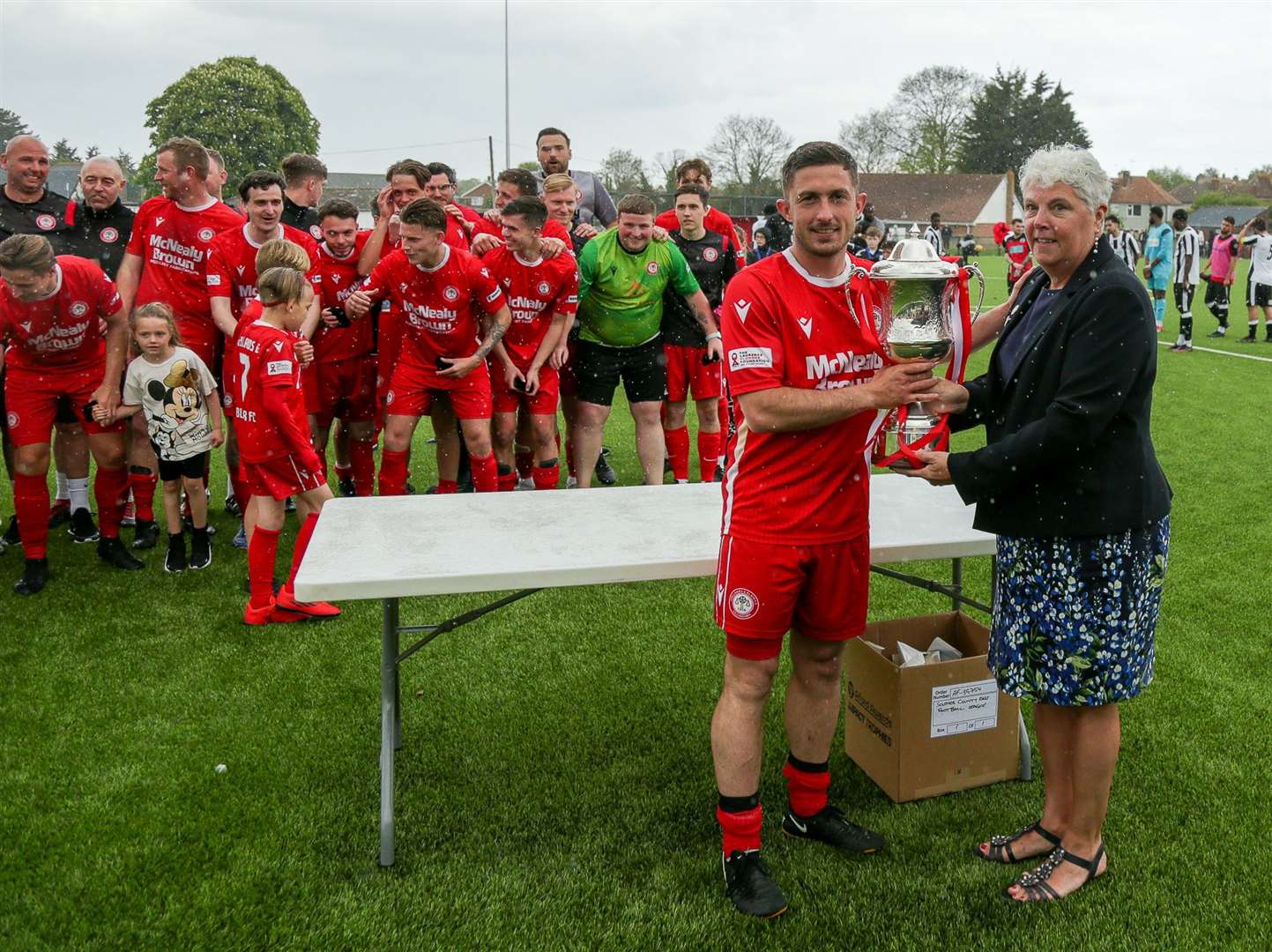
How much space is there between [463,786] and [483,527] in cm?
84

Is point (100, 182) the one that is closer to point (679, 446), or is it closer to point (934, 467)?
point (679, 446)

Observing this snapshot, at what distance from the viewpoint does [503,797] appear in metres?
3.00

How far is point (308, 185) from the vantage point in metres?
6.05

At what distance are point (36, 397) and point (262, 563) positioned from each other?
157 cm

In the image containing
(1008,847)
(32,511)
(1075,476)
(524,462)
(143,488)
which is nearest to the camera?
(1075,476)

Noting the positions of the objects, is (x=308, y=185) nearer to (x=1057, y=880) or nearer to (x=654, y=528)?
(x=654, y=528)

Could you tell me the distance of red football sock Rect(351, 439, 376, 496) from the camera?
5984 millimetres

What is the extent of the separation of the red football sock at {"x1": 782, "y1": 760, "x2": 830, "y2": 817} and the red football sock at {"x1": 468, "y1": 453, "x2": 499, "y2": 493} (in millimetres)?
3001

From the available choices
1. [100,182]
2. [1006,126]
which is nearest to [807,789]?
[100,182]

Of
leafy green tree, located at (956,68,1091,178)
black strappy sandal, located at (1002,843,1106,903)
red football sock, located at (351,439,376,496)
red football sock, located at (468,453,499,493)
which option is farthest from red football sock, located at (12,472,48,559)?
leafy green tree, located at (956,68,1091,178)

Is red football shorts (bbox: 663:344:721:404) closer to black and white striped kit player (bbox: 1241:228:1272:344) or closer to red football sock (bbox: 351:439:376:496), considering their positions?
red football sock (bbox: 351:439:376:496)

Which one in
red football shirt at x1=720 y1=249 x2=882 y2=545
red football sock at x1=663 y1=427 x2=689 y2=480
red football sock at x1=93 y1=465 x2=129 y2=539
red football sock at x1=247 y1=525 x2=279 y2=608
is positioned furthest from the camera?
red football sock at x1=663 y1=427 x2=689 y2=480

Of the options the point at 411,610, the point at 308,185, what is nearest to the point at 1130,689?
the point at 411,610

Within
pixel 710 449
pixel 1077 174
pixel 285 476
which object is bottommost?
pixel 710 449
